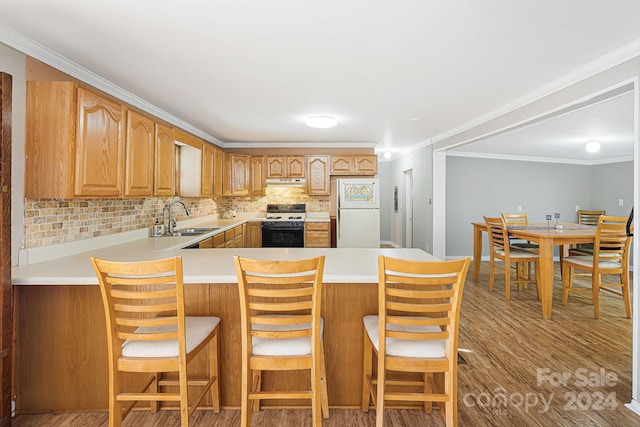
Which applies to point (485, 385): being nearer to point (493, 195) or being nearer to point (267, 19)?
point (267, 19)

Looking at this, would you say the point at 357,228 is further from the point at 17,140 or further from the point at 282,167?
the point at 17,140

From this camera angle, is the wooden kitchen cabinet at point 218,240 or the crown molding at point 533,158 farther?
Result: the crown molding at point 533,158

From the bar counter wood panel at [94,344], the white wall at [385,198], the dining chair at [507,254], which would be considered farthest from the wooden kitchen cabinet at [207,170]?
the white wall at [385,198]

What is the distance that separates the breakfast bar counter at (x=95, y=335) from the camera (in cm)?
187

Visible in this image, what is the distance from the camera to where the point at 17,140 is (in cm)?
192

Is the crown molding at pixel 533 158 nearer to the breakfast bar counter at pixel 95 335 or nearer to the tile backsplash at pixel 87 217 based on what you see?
the tile backsplash at pixel 87 217

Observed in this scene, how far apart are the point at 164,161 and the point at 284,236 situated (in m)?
2.59

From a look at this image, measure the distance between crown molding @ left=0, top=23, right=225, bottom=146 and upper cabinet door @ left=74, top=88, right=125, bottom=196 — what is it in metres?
0.45

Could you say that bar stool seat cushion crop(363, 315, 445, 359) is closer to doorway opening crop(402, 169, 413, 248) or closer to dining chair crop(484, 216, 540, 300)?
dining chair crop(484, 216, 540, 300)

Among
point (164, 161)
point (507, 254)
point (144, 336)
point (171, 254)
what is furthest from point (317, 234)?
point (144, 336)

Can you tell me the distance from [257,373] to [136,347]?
692 millimetres

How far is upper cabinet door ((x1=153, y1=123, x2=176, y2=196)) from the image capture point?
283 centimetres

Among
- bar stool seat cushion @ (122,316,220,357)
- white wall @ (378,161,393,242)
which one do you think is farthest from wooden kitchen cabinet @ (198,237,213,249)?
white wall @ (378,161,393,242)

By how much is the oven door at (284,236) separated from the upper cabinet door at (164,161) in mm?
2273
